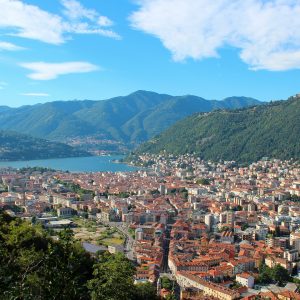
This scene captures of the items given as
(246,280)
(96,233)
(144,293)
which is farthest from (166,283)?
(96,233)

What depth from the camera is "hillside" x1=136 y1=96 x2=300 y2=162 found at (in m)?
46.2

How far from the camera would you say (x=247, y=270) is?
13.6 m

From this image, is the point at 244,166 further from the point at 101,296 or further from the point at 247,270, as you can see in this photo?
→ the point at 101,296

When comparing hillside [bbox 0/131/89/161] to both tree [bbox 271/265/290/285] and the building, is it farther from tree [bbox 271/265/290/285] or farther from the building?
tree [bbox 271/265/290/285]

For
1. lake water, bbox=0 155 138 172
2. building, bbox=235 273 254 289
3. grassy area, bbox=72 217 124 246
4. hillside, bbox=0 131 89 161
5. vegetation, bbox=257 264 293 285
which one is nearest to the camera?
building, bbox=235 273 254 289

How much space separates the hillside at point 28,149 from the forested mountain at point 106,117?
1037 inches

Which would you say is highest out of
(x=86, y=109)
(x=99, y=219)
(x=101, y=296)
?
(x=86, y=109)

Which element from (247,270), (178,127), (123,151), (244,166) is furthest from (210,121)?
(247,270)

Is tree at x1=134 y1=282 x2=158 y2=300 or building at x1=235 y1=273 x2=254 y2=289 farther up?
tree at x1=134 y1=282 x2=158 y2=300

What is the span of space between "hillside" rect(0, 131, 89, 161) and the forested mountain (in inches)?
1037

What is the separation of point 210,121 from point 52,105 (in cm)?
7675

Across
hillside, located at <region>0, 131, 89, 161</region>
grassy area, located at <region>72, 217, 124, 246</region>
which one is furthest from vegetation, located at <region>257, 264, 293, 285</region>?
hillside, located at <region>0, 131, 89, 161</region>

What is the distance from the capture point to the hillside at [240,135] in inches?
1821

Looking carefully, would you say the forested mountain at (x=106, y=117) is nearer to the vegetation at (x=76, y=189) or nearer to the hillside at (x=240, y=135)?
the hillside at (x=240, y=135)
